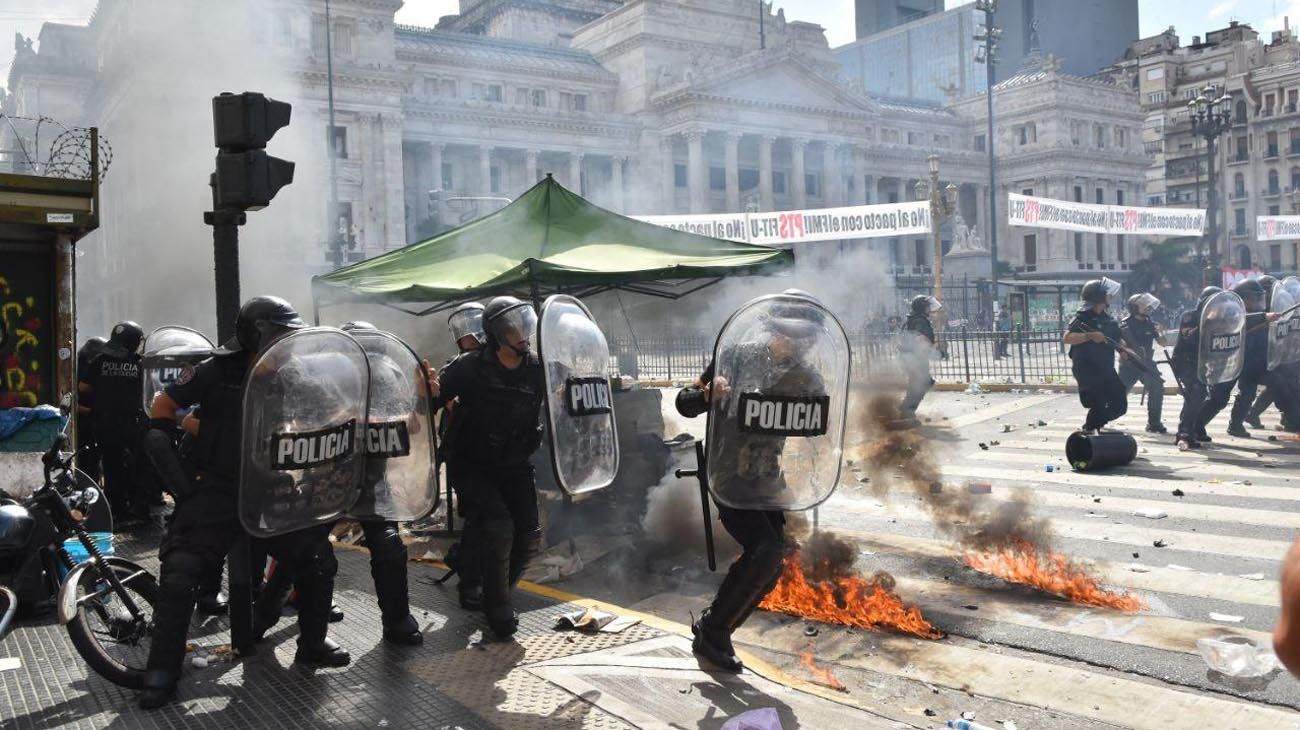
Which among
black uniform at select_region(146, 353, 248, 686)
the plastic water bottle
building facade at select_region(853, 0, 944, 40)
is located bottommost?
the plastic water bottle

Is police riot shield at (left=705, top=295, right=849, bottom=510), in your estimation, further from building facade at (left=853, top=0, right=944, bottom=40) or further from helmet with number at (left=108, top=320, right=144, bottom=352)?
building facade at (left=853, top=0, right=944, bottom=40)

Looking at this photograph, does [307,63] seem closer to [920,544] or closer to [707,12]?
[707,12]

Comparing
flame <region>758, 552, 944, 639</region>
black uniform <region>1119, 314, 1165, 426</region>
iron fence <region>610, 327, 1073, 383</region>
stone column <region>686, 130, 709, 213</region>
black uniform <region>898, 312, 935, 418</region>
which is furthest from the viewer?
stone column <region>686, 130, 709, 213</region>

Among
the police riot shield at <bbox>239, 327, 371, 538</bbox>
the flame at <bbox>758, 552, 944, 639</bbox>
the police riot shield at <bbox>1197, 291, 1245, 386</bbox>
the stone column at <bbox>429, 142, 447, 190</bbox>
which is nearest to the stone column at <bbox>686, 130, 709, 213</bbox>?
the stone column at <bbox>429, 142, 447, 190</bbox>

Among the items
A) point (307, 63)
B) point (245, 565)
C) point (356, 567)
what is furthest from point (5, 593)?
point (307, 63)

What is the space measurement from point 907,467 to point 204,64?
3530 centimetres

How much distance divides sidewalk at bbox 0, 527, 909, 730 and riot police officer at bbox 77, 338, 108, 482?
11.3ft

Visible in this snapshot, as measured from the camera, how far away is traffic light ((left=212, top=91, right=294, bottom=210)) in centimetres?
573

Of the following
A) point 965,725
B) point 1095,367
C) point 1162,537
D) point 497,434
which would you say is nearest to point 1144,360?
point 1095,367

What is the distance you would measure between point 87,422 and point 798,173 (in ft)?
209

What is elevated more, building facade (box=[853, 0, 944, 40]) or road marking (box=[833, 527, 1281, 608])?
building facade (box=[853, 0, 944, 40])

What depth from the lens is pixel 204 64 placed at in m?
37.5

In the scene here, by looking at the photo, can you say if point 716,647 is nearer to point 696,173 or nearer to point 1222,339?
point 1222,339

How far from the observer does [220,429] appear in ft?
14.1
